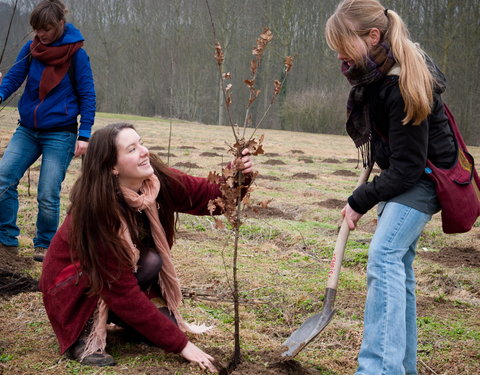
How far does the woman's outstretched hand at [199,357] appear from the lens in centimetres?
273

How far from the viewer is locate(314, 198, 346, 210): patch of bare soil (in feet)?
25.0

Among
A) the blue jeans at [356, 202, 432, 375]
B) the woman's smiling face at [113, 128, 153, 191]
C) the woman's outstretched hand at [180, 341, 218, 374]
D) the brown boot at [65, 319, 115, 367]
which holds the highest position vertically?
the woman's smiling face at [113, 128, 153, 191]

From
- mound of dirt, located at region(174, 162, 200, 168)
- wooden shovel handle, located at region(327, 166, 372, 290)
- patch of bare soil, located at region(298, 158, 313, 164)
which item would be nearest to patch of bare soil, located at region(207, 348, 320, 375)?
wooden shovel handle, located at region(327, 166, 372, 290)

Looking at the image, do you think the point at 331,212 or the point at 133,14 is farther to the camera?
the point at 133,14

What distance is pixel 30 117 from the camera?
4391mm

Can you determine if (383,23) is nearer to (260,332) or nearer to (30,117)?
(260,332)

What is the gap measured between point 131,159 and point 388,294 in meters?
1.35

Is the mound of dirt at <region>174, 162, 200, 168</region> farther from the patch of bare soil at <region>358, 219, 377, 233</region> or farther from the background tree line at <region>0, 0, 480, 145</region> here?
the background tree line at <region>0, 0, 480, 145</region>

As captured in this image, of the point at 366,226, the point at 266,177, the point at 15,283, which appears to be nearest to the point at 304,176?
the point at 266,177

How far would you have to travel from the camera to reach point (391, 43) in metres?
2.45

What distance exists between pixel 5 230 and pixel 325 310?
118 inches

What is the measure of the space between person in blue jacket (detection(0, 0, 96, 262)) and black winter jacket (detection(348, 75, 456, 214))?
8.32ft

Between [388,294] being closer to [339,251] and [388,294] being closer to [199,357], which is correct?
[339,251]

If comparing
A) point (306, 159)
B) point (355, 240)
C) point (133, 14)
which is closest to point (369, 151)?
point (355, 240)
